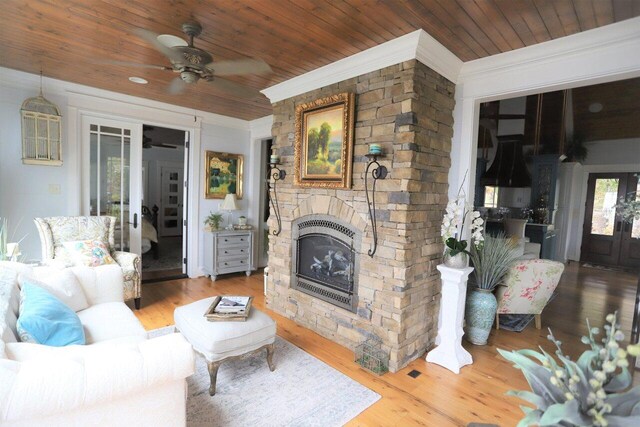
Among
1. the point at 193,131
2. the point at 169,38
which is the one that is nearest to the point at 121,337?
the point at 169,38

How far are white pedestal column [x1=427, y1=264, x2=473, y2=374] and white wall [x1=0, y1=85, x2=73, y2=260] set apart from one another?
4439 mm

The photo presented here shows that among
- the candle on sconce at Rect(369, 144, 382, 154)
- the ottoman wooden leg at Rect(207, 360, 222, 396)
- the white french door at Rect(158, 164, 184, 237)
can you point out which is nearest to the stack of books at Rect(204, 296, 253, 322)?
the ottoman wooden leg at Rect(207, 360, 222, 396)

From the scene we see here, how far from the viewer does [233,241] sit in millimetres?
5098

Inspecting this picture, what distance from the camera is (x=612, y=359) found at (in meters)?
0.82

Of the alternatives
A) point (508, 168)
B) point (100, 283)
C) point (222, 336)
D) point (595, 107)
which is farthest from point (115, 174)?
point (595, 107)

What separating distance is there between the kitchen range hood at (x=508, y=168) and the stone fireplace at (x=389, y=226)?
13.3ft

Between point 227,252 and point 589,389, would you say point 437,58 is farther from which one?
point 227,252

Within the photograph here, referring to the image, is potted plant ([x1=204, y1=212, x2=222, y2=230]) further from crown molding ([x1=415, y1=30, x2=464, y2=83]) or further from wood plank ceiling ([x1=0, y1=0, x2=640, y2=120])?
crown molding ([x1=415, y1=30, x2=464, y2=83])

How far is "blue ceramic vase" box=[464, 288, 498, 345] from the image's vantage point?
9.77 feet

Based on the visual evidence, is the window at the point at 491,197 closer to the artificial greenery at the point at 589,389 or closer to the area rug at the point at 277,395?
the area rug at the point at 277,395

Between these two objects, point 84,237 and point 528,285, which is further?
point 84,237

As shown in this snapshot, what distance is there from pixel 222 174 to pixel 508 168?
539cm

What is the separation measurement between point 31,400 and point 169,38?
77.0 inches

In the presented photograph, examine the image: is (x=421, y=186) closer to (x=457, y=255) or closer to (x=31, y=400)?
(x=457, y=255)
